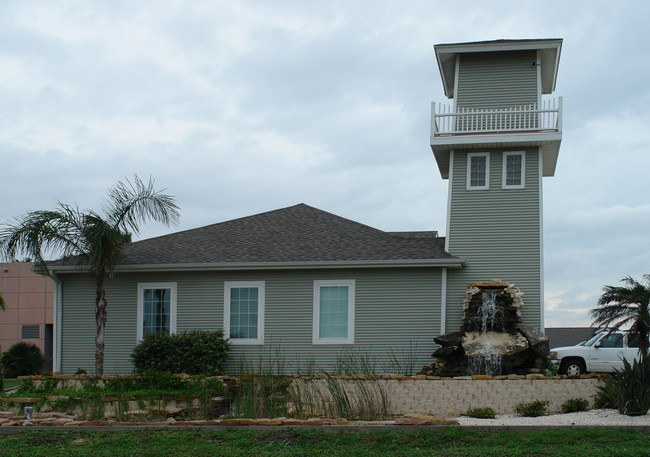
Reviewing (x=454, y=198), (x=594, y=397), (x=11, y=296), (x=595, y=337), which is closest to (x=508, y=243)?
(x=454, y=198)

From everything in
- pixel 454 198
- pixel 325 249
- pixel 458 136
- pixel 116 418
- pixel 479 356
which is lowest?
pixel 116 418

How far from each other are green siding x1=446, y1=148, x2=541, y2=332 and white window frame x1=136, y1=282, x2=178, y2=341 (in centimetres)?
679

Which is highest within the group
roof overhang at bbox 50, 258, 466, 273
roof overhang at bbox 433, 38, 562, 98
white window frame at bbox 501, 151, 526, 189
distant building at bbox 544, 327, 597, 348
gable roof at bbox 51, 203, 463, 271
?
roof overhang at bbox 433, 38, 562, 98

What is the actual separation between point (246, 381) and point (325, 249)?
5.79 meters

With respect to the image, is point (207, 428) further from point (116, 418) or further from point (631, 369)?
point (631, 369)

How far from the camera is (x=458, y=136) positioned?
59.7 ft

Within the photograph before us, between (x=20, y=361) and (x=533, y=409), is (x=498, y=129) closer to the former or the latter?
(x=533, y=409)

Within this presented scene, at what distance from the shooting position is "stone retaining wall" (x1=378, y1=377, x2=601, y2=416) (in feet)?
42.0

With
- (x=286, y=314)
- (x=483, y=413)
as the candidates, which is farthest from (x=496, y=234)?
(x=483, y=413)

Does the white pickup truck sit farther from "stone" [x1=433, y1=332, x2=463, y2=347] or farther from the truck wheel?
"stone" [x1=433, y1=332, x2=463, y2=347]

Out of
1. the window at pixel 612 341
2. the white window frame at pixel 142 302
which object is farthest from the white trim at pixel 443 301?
the white window frame at pixel 142 302

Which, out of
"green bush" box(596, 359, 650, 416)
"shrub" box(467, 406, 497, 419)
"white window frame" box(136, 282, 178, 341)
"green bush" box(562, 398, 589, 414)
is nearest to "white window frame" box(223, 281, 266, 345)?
"white window frame" box(136, 282, 178, 341)

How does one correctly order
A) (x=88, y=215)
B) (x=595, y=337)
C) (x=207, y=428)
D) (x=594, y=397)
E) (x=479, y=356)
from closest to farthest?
(x=207, y=428) < (x=594, y=397) < (x=479, y=356) < (x=88, y=215) < (x=595, y=337)

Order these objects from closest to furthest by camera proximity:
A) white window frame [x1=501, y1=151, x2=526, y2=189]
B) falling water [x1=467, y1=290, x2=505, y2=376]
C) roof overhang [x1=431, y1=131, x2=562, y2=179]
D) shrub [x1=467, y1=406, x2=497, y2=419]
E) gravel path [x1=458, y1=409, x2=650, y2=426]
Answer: gravel path [x1=458, y1=409, x2=650, y2=426]
shrub [x1=467, y1=406, x2=497, y2=419]
falling water [x1=467, y1=290, x2=505, y2=376]
roof overhang [x1=431, y1=131, x2=562, y2=179]
white window frame [x1=501, y1=151, x2=526, y2=189]
